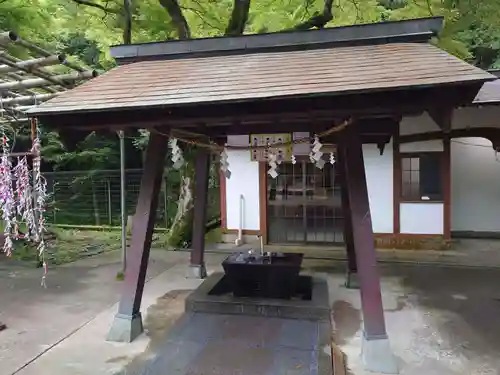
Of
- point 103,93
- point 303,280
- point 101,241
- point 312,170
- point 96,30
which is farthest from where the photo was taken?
point 101,241

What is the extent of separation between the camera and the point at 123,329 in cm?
461

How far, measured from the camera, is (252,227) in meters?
10.7

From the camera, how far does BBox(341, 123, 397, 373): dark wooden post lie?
404cm

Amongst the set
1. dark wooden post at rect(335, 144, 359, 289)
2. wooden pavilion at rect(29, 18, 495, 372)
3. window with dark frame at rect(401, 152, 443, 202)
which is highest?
wooden pavilion at rect(29, 18, 495, 372)

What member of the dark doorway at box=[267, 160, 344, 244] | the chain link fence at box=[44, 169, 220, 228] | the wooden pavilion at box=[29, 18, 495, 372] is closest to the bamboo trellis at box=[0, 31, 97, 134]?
the wooden pavilion at box=[29, 18, 495, 372]

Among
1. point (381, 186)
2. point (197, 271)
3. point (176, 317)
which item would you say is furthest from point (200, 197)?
point (381, 186)

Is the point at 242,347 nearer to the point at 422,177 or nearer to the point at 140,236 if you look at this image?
the point at 140,236

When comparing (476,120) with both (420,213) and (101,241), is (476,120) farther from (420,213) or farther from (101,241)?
(101,241)

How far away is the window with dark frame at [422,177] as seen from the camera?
9.71 m

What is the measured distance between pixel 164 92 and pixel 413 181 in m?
7.79

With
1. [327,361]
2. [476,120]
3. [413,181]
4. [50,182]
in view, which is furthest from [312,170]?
[50,182]

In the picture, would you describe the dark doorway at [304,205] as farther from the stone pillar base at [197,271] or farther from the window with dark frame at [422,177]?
the stone pillar base at [197,271]

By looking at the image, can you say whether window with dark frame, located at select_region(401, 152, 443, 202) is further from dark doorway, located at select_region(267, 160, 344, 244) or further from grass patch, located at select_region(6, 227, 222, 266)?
grass patch, located at select_region(6, 227, 222, 266)

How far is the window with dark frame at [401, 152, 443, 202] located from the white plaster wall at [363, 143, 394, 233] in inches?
13.0
